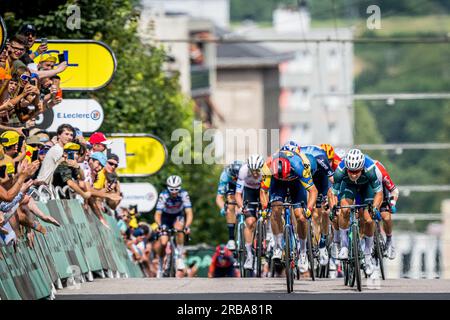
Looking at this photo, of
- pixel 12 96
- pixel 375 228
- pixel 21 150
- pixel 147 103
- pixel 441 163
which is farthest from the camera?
pixel 441 163

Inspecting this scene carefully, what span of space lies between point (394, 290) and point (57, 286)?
166 inches

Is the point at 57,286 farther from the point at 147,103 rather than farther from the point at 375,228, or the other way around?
the point at 147,103

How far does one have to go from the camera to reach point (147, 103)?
42969 mm

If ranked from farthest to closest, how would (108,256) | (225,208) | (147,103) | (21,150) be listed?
A: (147,103) → (225,208) → (108,256) → (21,150)

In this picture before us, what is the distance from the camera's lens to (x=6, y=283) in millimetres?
16812

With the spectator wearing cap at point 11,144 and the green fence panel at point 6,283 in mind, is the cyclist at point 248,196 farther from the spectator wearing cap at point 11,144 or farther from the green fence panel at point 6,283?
the green fence panel at point 6,283

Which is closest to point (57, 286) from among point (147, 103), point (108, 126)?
point (108, 126)

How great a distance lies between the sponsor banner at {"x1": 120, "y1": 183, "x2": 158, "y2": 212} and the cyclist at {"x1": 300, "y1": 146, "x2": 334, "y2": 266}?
954 centimetres

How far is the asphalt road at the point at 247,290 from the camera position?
18703 millimetres

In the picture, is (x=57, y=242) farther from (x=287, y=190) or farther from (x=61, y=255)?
(x=287, y=190)

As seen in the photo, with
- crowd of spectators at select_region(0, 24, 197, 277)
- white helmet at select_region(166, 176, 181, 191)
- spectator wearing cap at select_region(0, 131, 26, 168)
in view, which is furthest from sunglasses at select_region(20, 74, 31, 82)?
white helmet at select_region(166, 176, 181, 191)

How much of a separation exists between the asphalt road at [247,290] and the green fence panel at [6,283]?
1.26 meters

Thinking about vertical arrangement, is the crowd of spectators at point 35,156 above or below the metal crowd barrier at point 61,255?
above

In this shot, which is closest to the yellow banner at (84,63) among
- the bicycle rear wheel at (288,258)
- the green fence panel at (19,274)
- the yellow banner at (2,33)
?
the bicycle rear wheel at (288,258)
